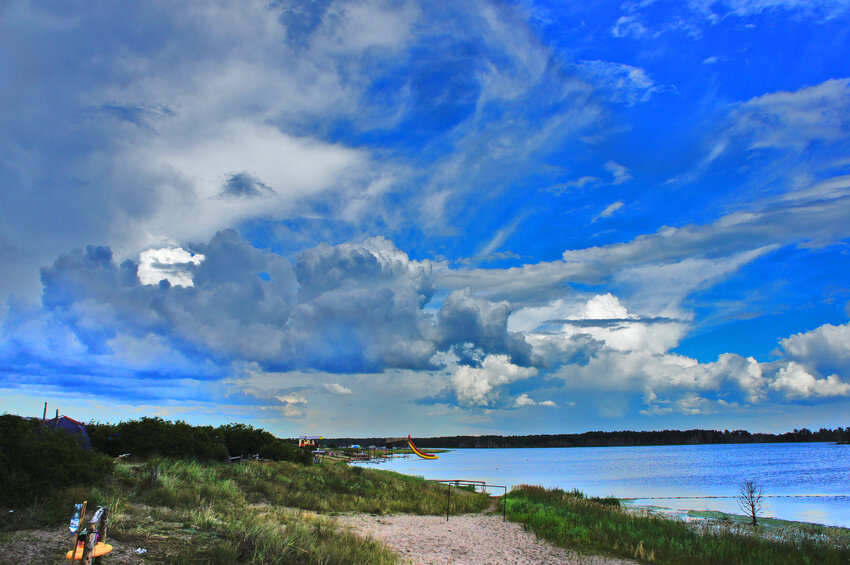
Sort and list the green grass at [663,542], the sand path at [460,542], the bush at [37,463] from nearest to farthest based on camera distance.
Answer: the bush at [37,463], the sand path at [460,542], the green grass at [663,542]

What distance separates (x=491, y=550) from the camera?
58.6 ft

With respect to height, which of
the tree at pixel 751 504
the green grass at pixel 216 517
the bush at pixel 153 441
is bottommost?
the tree at pixel 751 504

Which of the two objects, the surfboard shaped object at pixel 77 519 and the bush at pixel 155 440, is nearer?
the surfboard shaped object at pixel 77 519

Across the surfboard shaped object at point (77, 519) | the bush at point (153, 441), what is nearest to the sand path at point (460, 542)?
the surfboard shaped object at point (77, 519)

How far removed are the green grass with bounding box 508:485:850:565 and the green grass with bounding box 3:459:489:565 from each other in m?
7.48

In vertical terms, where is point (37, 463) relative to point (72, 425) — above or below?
below

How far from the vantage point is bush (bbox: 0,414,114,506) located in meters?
13.4

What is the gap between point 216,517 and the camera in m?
14.8

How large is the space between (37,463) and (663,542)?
20.7 meters

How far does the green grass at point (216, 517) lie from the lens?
11617mm

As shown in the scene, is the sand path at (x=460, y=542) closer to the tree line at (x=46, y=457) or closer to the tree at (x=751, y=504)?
the tree line at (x=46, y=457)

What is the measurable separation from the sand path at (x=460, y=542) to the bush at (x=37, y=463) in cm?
886

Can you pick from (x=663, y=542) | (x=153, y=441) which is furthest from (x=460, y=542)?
(x=153, y=441)

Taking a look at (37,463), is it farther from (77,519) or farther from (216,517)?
(77,519)
